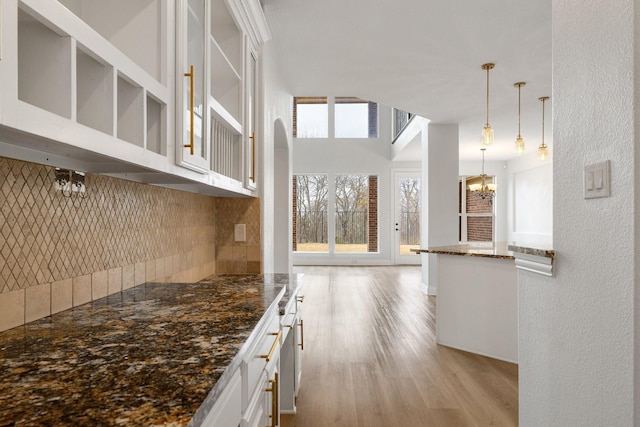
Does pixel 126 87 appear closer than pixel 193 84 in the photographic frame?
Yes

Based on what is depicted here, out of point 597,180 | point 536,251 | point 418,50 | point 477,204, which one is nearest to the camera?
point 597,180

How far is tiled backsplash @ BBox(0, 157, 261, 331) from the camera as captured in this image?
1116 millimetres

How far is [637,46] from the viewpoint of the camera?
107 cm

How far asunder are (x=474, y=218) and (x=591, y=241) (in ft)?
29.7

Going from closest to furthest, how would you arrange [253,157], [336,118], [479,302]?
1. [253,157]
2. [479,302]
3. [336,118]

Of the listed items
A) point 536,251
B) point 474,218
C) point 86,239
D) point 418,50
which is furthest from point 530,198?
point 86,239

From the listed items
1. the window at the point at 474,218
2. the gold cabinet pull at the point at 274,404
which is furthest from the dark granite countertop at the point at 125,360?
the window at the point at 474,218

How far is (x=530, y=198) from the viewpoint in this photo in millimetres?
8938

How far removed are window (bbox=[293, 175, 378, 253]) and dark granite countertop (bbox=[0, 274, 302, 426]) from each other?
765 cm

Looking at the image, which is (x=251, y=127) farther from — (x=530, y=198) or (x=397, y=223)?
(x=530, y=198)

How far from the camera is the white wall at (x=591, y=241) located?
1094 mm

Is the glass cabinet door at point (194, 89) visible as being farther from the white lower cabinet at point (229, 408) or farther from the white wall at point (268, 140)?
the white wall at point (268, 140)

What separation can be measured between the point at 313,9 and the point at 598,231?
7.78ft

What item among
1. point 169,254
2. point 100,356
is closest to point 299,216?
point 169,254
